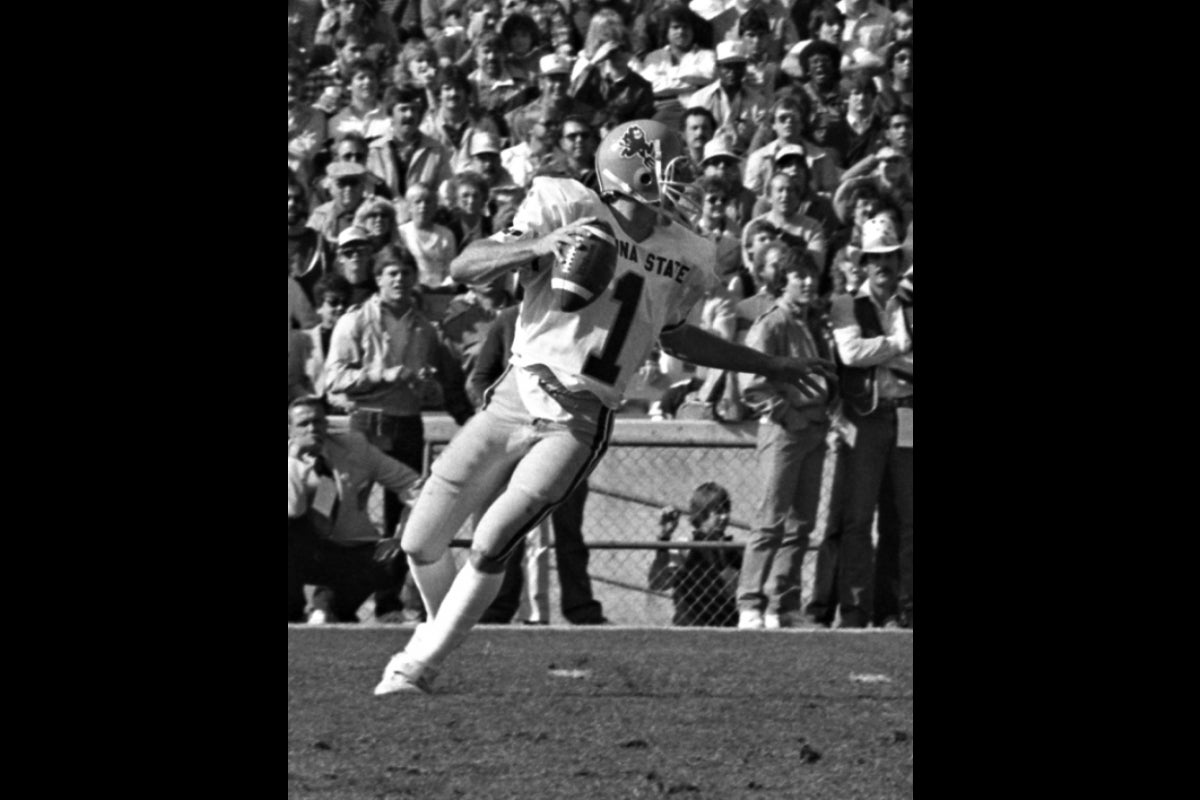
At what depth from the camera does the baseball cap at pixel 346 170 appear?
34.0ft

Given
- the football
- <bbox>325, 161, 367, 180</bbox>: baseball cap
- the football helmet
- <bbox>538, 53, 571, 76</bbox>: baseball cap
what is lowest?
the football

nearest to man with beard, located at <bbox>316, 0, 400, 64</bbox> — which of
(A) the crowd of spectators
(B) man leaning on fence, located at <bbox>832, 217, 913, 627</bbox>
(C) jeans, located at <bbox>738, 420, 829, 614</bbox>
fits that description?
(A) the crowd of spectators

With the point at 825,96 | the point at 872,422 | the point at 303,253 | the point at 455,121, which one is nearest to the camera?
the point at 872,422

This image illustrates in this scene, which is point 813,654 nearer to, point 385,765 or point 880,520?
point 880,520

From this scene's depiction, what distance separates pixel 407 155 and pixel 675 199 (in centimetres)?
440

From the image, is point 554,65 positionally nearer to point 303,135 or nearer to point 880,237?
point 303,135

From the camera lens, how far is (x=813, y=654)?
7.99m

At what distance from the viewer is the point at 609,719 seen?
6.37 metres

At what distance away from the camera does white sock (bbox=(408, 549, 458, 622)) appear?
6.74m

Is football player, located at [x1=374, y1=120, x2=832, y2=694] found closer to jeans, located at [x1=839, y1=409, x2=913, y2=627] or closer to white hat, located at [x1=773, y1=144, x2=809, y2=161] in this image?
jeans, located at [x1=839, y1=409, x2=913, y2=627]

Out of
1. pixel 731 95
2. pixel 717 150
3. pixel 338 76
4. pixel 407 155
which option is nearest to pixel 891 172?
pixel 717 150

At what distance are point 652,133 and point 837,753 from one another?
7.06 ft

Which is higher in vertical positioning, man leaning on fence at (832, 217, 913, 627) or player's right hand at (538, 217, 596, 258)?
player's right hand at (538, 217, 596, 258)
